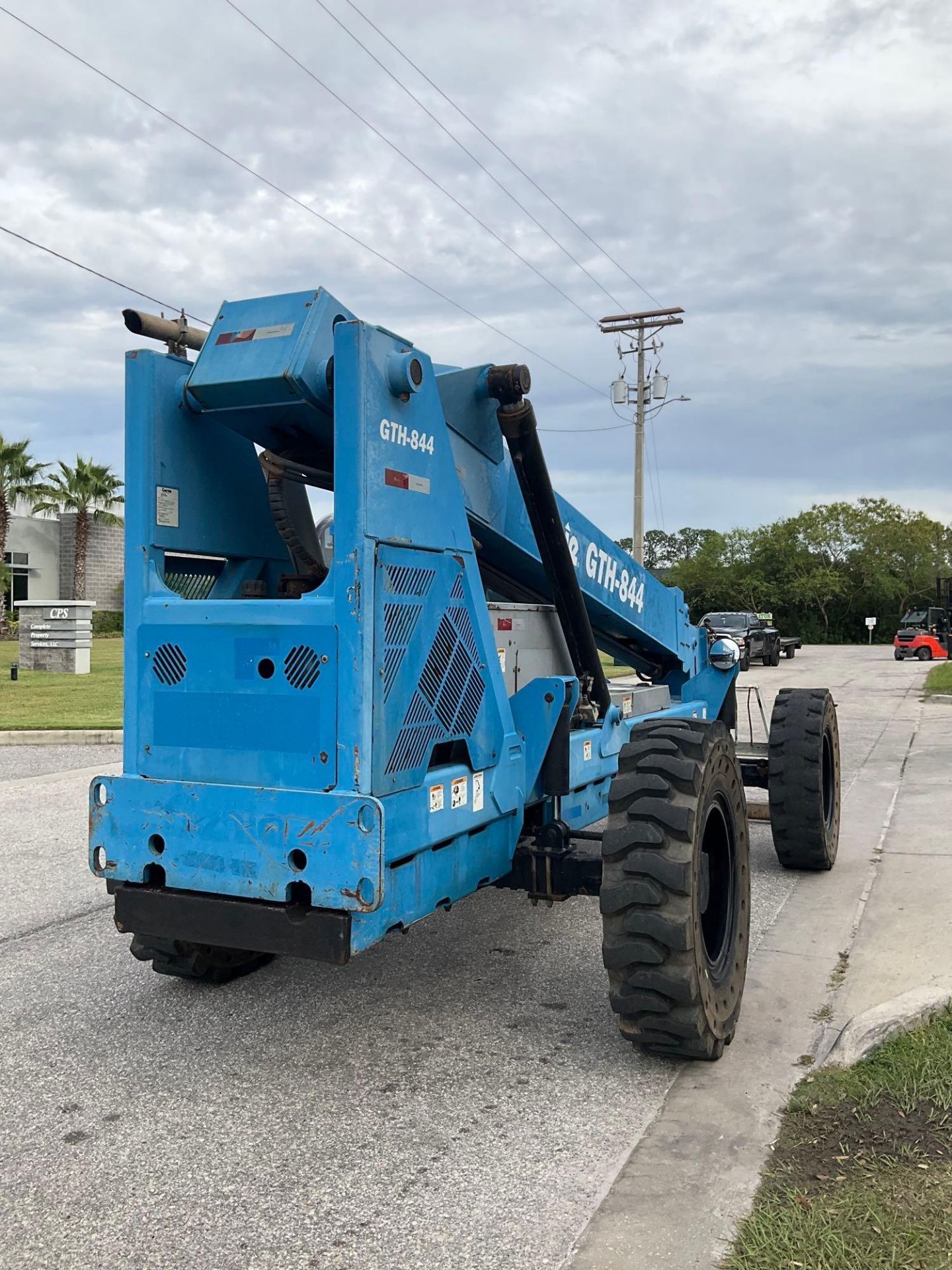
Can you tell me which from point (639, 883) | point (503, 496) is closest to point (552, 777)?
point (639, 883)

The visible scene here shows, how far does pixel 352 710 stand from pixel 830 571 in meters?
64.8

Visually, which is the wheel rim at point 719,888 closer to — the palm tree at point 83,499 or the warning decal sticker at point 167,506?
the warning decal sticker at point 167,506

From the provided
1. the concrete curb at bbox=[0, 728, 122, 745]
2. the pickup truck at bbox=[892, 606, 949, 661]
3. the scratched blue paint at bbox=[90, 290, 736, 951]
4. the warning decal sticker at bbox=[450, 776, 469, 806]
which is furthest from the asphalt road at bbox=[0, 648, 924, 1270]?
the pickup truck at bbox=[892, 606, 949, 661]

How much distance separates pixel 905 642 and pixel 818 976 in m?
34.7

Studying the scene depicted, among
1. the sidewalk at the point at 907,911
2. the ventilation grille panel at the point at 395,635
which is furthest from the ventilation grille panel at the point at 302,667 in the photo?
the sidewalk at the point at 907,911

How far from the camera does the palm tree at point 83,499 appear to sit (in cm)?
4953

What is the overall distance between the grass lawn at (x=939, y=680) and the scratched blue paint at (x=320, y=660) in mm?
19587

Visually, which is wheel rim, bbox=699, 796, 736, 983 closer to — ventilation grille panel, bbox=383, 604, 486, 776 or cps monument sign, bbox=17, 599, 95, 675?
ventilation grille panel, bbox=383, 604, 486, 776

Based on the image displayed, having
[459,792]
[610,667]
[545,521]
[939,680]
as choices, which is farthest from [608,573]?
[939,680]

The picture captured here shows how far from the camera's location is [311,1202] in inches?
121

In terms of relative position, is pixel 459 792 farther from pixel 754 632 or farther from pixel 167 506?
pixel 754 632

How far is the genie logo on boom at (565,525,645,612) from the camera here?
5570 millimetres

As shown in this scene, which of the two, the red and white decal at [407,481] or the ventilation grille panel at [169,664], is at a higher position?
the red and white decal at [407,481]

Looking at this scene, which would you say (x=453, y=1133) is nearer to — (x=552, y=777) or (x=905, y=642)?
(x=552, y=777)
